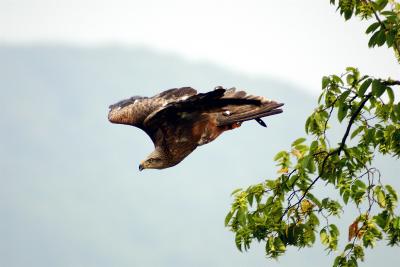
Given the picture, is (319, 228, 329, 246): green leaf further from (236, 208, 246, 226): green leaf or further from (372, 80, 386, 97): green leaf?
(372, 80, 386, 97): green leaf

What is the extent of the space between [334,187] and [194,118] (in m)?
3.07

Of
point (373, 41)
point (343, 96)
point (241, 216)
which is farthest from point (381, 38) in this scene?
point (241, 216)

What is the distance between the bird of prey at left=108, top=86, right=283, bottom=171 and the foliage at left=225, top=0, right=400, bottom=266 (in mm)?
1938

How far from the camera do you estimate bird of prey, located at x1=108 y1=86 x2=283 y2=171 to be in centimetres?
1045

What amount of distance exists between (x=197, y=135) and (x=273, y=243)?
291 cm

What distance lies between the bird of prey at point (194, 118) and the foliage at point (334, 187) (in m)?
1.94

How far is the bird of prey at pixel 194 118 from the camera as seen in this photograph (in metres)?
10.4

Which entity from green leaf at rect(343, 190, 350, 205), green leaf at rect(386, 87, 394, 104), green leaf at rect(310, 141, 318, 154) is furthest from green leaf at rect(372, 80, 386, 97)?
green leaf at rect(343, 190, 350, 205)

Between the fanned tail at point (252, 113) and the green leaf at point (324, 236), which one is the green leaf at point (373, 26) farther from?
the green leaf at point (324, 236)

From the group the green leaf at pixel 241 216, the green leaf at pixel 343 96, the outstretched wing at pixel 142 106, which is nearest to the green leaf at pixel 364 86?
the green leaf at pixel 343 96

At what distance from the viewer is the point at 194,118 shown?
10.8 meters

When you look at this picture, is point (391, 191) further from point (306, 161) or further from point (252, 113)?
point (252, 113)

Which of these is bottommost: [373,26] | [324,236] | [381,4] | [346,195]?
[324,236]

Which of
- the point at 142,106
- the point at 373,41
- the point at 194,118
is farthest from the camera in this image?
the point at 142,106
